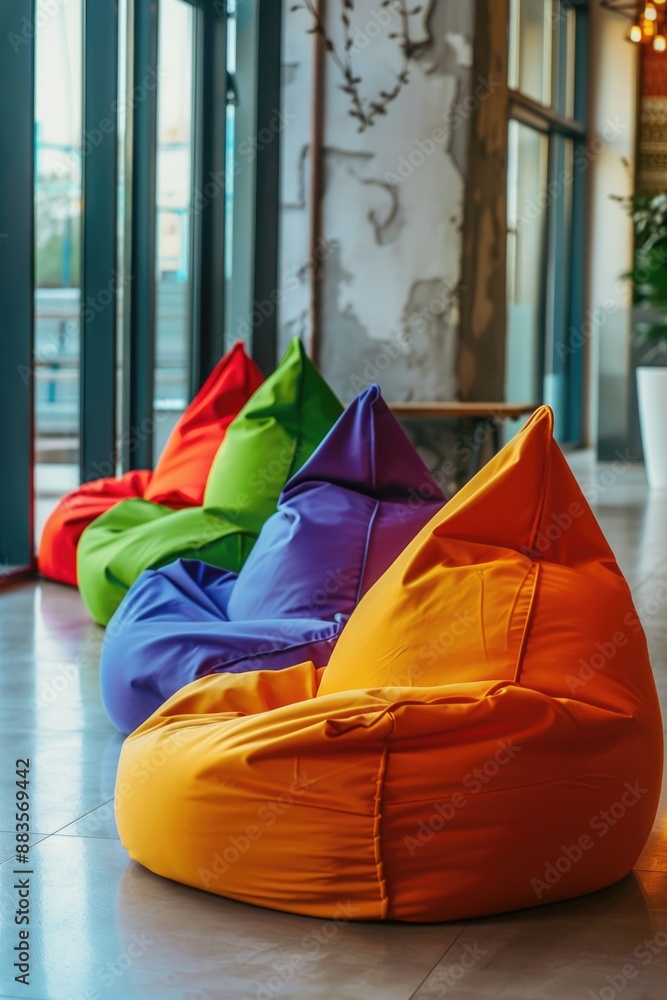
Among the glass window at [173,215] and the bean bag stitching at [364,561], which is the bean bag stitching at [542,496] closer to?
the bean bag stitching at [364,561]

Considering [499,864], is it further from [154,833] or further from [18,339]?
[18,339]

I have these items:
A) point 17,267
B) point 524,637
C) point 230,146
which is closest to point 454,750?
point 524,637

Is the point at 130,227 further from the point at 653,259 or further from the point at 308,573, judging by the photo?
the point at 653,259

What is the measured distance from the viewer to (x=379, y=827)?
1.74 meters

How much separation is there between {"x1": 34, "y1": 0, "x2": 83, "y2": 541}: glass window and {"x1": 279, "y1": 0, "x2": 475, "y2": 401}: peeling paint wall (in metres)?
1.19

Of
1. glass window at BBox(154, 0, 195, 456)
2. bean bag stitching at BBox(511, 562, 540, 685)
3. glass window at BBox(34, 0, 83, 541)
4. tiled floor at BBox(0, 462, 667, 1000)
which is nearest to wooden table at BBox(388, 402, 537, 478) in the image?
glass window at BBox(154, 0, 195, 456)

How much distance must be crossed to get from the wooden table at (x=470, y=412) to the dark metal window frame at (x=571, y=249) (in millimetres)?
4349

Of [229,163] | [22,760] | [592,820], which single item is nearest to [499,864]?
[592,820]

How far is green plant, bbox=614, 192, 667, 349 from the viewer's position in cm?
856

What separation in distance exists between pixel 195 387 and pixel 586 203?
573 centimetres

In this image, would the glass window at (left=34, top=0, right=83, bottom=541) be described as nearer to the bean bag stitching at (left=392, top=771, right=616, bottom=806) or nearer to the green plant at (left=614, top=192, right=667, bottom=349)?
the bean bag stitching at (left=392, top=771, right=616, bottom=806)

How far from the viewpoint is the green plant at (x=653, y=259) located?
8.56m

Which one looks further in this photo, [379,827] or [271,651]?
[271,651]

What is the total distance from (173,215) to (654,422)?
3.68m
